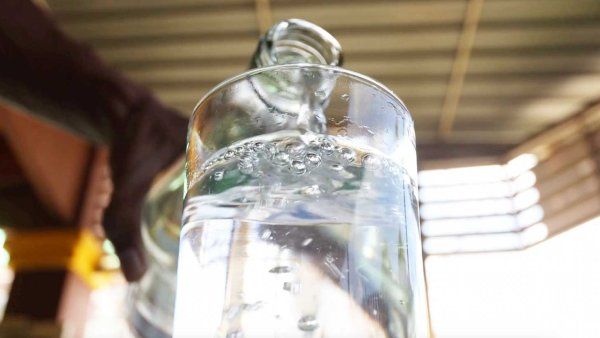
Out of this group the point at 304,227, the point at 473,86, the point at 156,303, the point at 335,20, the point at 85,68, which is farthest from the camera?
the point at 473,86

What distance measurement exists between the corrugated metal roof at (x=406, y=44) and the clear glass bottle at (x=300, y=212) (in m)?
2.19

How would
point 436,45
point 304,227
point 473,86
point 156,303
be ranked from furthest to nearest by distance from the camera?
1. point 473,86
2. point 436,45
3. point 156,303
4. point 304,227

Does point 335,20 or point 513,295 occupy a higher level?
point 335,20

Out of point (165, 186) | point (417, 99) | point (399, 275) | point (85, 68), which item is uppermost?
point (417, 99)

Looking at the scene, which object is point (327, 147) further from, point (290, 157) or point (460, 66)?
point (460, 66)

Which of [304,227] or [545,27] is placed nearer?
[304,227]

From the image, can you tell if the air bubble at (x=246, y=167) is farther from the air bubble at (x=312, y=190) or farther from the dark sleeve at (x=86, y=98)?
the dark sleeve at (x=86, y=98)

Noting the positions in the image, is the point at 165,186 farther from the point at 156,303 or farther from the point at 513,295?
the point at 513,295

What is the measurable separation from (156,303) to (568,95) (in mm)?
2859

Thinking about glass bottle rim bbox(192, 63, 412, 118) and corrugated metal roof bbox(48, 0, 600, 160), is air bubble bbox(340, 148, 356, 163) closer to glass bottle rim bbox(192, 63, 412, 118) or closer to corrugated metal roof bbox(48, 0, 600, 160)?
glass bottle rim bbox(192, 63, 412, 118)

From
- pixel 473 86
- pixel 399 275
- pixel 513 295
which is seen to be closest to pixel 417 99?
pixel 473 86

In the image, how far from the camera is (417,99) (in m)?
2.89

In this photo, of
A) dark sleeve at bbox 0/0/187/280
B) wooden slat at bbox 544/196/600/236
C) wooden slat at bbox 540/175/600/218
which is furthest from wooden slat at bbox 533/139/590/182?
dark sleeve at bbox 0/0/187/280

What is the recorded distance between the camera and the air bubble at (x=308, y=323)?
0.66ft
